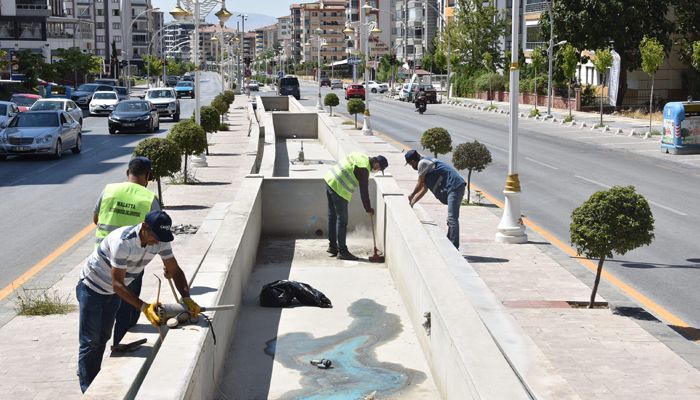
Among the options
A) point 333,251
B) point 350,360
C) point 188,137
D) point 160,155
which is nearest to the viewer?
point 350,360

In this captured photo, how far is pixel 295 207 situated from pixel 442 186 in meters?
3.17

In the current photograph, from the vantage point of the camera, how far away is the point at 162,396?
635 cm

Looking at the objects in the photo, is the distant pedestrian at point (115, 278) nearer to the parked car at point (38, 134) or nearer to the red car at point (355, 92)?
the parked car at point (38, 134)

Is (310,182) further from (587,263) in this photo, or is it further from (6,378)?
(6,378)

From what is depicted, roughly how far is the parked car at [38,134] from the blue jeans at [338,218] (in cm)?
1883

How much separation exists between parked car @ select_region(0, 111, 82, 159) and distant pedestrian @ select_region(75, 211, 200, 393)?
957 inches

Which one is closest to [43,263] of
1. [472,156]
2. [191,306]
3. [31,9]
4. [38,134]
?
[191,306]

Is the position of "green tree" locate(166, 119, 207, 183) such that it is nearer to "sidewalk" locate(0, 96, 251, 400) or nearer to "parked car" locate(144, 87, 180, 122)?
A: "sidewalk" locate(0, 96, 251, 400)

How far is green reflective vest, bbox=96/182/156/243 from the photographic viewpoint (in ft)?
29.0

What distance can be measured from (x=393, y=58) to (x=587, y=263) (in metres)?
80.2

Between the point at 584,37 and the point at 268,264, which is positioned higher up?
the point at 584,37

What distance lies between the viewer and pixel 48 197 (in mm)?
22422

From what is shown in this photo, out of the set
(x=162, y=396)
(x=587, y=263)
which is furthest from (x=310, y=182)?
(x=162, y=396)

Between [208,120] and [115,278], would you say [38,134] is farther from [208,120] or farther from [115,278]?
[115,278]
